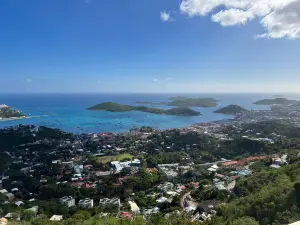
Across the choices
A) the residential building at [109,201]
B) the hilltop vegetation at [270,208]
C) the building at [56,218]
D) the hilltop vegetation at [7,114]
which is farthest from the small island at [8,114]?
the hilltop vegetation at [270,208]

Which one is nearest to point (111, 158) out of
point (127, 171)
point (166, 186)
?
point (127, 171)

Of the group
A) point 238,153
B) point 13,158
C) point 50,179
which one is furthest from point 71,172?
point 238,153

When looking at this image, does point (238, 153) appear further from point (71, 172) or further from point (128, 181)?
point (71, 172)

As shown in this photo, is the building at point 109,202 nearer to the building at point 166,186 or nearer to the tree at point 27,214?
the building at point 166,186

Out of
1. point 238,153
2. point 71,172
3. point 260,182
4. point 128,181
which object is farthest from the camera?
point 238,153

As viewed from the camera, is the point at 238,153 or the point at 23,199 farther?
the point at 238,153

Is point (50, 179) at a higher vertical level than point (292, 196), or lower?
lower

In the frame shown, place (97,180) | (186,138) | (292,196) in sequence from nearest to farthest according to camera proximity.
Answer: (292,196), (97,180), (186,138)

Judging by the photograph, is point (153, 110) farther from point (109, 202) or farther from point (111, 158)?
point (109, 202)
